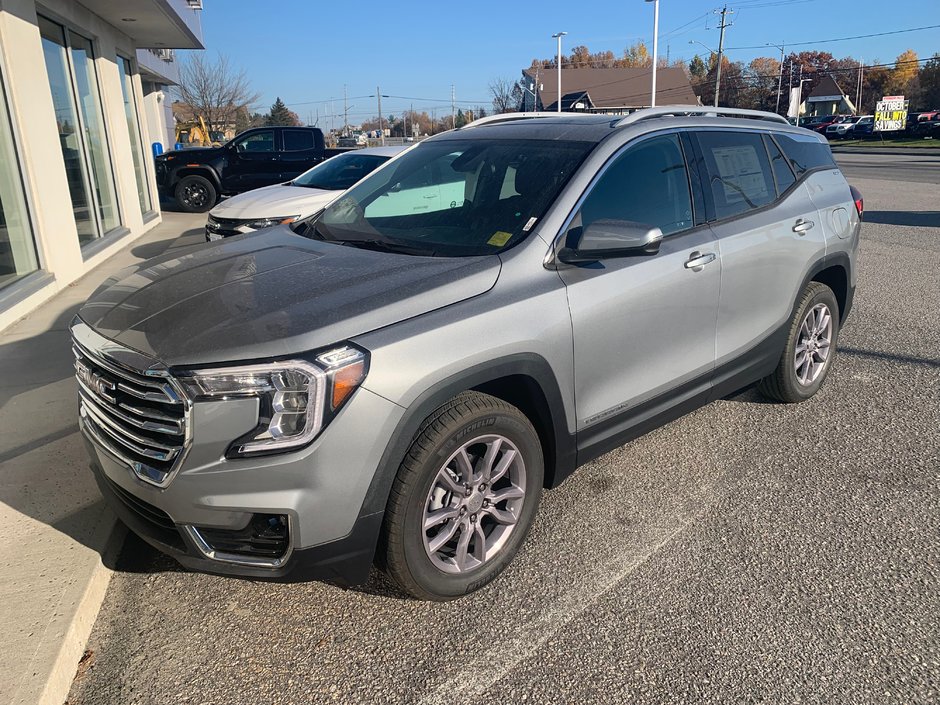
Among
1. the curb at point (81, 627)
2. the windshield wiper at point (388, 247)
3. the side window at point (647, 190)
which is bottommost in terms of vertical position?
the curb at point (81, 627)

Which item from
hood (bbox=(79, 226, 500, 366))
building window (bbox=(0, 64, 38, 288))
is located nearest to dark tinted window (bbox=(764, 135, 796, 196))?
hood (bbox=(79, 226, 500, 366))

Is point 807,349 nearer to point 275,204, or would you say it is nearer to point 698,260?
point 698,260

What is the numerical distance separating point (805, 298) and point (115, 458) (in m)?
3.96

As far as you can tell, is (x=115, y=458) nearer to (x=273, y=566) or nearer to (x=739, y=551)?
(x=273, y=566)

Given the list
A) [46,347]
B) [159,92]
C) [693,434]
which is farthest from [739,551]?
[159,92]

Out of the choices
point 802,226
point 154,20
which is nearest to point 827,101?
point 154,20

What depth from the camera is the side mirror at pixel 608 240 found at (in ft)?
9.93

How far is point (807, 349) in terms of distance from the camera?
4750 millimetres

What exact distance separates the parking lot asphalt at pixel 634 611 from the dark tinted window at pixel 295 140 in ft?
49.8

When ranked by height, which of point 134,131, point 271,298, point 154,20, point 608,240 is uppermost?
point 154,20

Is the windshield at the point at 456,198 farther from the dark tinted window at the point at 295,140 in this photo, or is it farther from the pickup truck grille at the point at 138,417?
the dark tinted window at the point at 295,140

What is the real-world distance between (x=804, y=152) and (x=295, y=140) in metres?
14.6

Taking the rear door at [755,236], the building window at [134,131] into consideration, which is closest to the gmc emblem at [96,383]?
the rear door at [755,236]

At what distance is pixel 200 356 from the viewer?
2.43 metres
